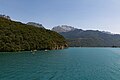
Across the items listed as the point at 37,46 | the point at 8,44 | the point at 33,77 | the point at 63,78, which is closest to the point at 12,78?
the point at 33,77

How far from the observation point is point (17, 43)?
520 feet

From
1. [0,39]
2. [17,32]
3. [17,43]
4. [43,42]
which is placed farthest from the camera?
[43,42]

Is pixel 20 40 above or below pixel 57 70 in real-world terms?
above

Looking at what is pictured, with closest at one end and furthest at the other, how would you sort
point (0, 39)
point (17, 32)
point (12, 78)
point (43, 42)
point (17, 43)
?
point (12, 78) < point (0, 39) < point (17, 43) < point (17, 32) < point (43, 42)

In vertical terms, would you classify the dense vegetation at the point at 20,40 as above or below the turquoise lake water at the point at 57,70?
above

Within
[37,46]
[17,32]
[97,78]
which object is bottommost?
[97,78]

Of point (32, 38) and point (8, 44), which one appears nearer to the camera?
point (8, 44)

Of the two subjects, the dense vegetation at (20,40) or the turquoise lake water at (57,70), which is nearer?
the turquoise lake water at (57,70)

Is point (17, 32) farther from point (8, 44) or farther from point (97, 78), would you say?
point (97, 78)

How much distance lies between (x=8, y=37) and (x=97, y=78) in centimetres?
11810

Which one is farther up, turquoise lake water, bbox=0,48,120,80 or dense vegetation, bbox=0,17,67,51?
dense vegetation, bbox=0,17,67,51

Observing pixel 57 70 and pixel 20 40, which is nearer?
pixel 57 70

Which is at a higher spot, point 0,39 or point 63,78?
point 0,39

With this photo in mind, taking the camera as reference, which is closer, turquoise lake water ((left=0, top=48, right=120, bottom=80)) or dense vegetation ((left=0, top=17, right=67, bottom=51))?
turquoise lake water ((left=0, top=48, right=120, bottom=80))
